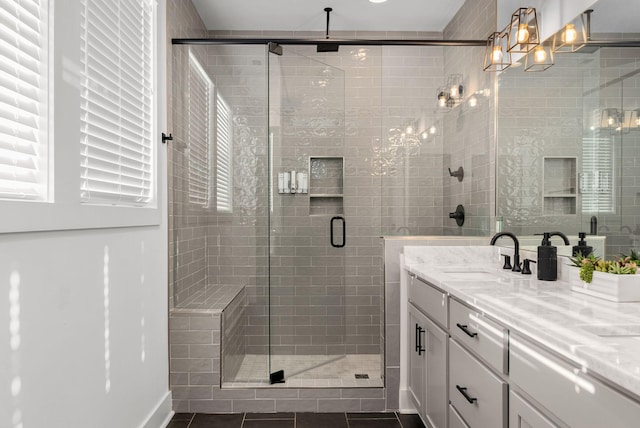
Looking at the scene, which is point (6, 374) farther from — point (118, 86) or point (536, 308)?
point (536, 308)

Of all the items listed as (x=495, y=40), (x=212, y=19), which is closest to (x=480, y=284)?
(x=495, y=40)

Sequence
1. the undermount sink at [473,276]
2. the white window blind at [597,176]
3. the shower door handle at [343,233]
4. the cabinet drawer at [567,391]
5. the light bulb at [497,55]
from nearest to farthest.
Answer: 1. the cabinet drawer at [567,391]
2. the white window blind at [597,176]
3. the undermount sink at [473,276]
4. the light bulb at [497,55]
5. the shower door handle at [343,233]

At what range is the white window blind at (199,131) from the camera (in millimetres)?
2953

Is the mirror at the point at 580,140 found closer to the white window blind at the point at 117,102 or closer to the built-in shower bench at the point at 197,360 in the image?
the built-in shower bench at the point at 197,360

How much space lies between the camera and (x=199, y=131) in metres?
3.00

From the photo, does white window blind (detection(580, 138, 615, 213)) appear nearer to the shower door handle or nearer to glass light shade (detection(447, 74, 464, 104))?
glass light shade (detection(447, 74, 464, 104))

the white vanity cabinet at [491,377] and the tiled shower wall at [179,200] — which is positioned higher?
the tiled shower wall at [179,200]

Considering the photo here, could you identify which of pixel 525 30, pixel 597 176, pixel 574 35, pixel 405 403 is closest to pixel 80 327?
pixel 405 403

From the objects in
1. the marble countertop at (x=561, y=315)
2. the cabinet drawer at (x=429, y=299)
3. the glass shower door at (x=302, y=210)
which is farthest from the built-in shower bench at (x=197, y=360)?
the marble countertop at (x=561, y=315)

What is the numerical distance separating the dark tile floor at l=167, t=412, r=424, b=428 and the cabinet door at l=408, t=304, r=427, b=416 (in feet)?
0.67

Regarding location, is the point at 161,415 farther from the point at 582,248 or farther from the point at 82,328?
the point at 582,248

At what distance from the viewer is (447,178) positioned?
2.86m

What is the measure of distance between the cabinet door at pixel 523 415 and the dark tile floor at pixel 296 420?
4.42ft

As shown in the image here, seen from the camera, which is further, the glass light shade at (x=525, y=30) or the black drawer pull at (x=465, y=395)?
the glass light shade at (x=525, y=30)
